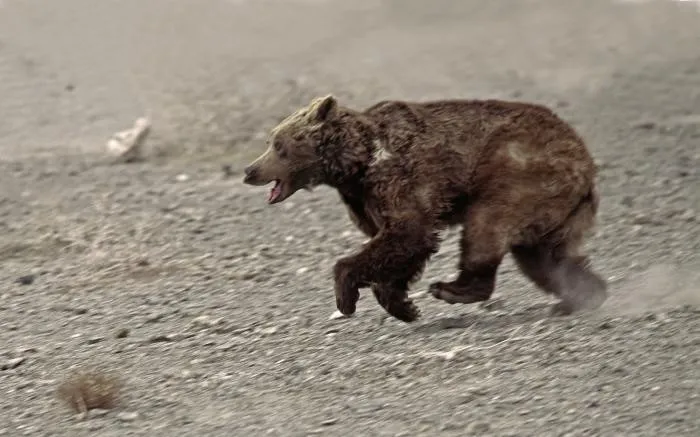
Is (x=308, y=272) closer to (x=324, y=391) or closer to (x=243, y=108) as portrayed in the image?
(x=324, y=391)

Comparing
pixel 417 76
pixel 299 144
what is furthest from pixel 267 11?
pixel 299 144

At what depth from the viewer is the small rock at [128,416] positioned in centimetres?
711

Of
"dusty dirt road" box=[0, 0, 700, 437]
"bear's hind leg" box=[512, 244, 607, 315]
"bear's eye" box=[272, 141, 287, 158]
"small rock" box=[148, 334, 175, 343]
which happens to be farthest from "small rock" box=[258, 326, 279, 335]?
"bear's hind leg" box=[512, 244, 607, 315]

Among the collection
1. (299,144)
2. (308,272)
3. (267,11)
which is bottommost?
(308,272)

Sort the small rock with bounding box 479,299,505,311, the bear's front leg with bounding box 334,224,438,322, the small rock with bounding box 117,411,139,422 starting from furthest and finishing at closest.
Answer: the small rock with bounding box 479,299,505,311, the bear's front leg with bounding box 334,224,438,322, the small rock with bounding box 117,411,139,422

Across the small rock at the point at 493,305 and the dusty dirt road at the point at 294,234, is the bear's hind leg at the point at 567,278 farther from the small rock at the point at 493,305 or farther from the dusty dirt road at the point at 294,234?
the small rock at the point at 493,305

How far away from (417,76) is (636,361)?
10005 mm

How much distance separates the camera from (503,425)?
20.6 ft

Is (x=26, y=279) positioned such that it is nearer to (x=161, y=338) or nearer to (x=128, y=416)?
(x=161, y=338)

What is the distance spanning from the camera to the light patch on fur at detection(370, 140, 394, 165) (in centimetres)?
791

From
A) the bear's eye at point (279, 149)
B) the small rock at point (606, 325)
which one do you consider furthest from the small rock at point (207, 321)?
the small rock at point (606, 325)

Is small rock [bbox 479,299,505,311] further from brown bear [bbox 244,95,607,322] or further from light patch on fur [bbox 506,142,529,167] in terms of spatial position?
light patch on fur [bbox 506,142,529,167]

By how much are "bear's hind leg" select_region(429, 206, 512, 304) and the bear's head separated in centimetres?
69

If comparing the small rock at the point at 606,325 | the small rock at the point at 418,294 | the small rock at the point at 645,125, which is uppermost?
the small rock at the point at 645,125
